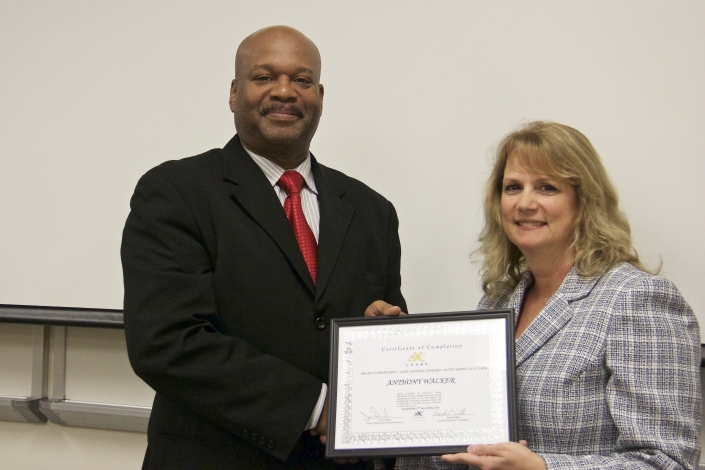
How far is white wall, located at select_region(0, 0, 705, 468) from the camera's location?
7.10 ft

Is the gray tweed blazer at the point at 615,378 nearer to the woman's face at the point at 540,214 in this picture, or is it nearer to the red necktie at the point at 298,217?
the woman's face at the point at 540,214

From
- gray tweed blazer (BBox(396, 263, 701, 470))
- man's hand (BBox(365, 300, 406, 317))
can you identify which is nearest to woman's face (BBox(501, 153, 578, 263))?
gray tweed blazer (BBox(396, 263, 701, 470))

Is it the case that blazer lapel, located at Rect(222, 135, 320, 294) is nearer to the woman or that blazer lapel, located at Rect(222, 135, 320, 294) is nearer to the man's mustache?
the man's mustache

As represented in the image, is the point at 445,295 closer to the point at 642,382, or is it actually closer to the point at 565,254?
the point at 565,254

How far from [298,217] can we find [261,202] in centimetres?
12

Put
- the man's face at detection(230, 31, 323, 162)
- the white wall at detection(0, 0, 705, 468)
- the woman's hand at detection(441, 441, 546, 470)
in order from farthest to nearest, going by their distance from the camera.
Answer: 1. the white wall at detection(0, 0, 705, 468)
2. the man's face at detection(230, 31, 323, 162)
3. the woman's hand at detection(441, 441, 546, 470)

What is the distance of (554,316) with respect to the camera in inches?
65.0

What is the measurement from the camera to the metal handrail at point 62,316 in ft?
8.63

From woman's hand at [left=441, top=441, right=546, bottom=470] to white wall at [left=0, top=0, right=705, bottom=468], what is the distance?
969 mm

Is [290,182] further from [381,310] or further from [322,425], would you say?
[322,425]

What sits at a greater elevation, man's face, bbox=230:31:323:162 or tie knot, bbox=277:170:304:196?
man's face, bbox=230:31:323:162

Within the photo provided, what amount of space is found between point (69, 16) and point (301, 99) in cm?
139
